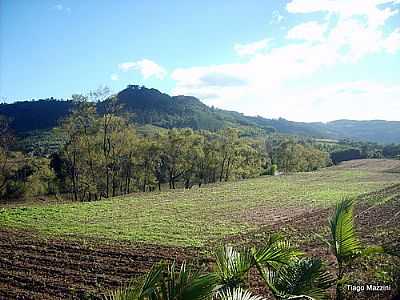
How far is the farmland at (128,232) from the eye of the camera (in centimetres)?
1332

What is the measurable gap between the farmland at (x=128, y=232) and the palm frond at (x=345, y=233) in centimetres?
794

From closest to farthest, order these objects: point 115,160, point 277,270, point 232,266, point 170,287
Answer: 1. point 170,287
2. point 232,266
3. point 277,270
4. point 115,160

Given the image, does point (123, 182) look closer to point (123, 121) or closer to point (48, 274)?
point (123, 121)

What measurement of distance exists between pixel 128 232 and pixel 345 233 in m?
16.8

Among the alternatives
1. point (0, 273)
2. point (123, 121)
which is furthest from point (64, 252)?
point (123, 121)

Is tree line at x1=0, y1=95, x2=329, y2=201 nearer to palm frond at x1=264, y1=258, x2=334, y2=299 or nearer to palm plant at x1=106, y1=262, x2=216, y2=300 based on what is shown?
palm frond at x1=264, y1=258, x2=334, y2=299

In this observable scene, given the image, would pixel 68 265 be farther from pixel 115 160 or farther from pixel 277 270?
pixel 115 160

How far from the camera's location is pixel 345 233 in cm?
579

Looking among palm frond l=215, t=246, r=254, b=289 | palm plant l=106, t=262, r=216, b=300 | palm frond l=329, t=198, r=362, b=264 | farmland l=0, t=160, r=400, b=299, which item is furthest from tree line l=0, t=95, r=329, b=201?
palm plant l=106, t=262, r=216, b=300

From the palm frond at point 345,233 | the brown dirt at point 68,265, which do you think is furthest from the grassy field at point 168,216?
the palm frond at point 345,233

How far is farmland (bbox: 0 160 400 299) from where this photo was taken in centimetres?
1332

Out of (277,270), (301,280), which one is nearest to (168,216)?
(277,270)

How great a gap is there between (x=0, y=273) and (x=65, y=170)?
4666cm

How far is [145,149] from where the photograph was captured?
2301 inches
